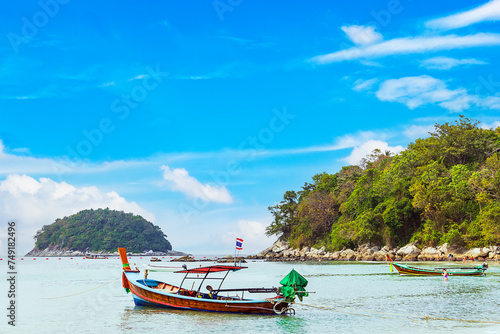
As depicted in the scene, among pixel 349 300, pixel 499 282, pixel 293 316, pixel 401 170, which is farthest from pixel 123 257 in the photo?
pixel 401 170

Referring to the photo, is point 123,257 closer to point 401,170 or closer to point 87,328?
point 87,328

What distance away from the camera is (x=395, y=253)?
6531 cm

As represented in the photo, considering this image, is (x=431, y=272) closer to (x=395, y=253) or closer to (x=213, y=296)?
(x=213, y=296)

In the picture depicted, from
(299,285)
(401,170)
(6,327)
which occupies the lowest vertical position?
(6,327)

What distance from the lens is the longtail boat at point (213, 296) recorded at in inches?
747

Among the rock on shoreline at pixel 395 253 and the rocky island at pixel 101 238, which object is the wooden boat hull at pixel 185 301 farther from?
the rocky island at pixel 101 238

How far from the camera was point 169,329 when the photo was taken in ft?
58.1

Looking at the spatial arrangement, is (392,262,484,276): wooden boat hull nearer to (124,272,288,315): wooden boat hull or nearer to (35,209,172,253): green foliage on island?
(124,272,288,315): wooden boat hull

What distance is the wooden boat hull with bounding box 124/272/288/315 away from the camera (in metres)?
19.2

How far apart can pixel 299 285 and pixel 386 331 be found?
3.90m

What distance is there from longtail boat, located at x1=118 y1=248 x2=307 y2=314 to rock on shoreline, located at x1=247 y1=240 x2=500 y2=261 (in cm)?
4109

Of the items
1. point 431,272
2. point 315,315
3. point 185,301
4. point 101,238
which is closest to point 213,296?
point 185,301

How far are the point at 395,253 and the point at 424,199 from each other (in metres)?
10.1

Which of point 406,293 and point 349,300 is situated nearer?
point 349,300
